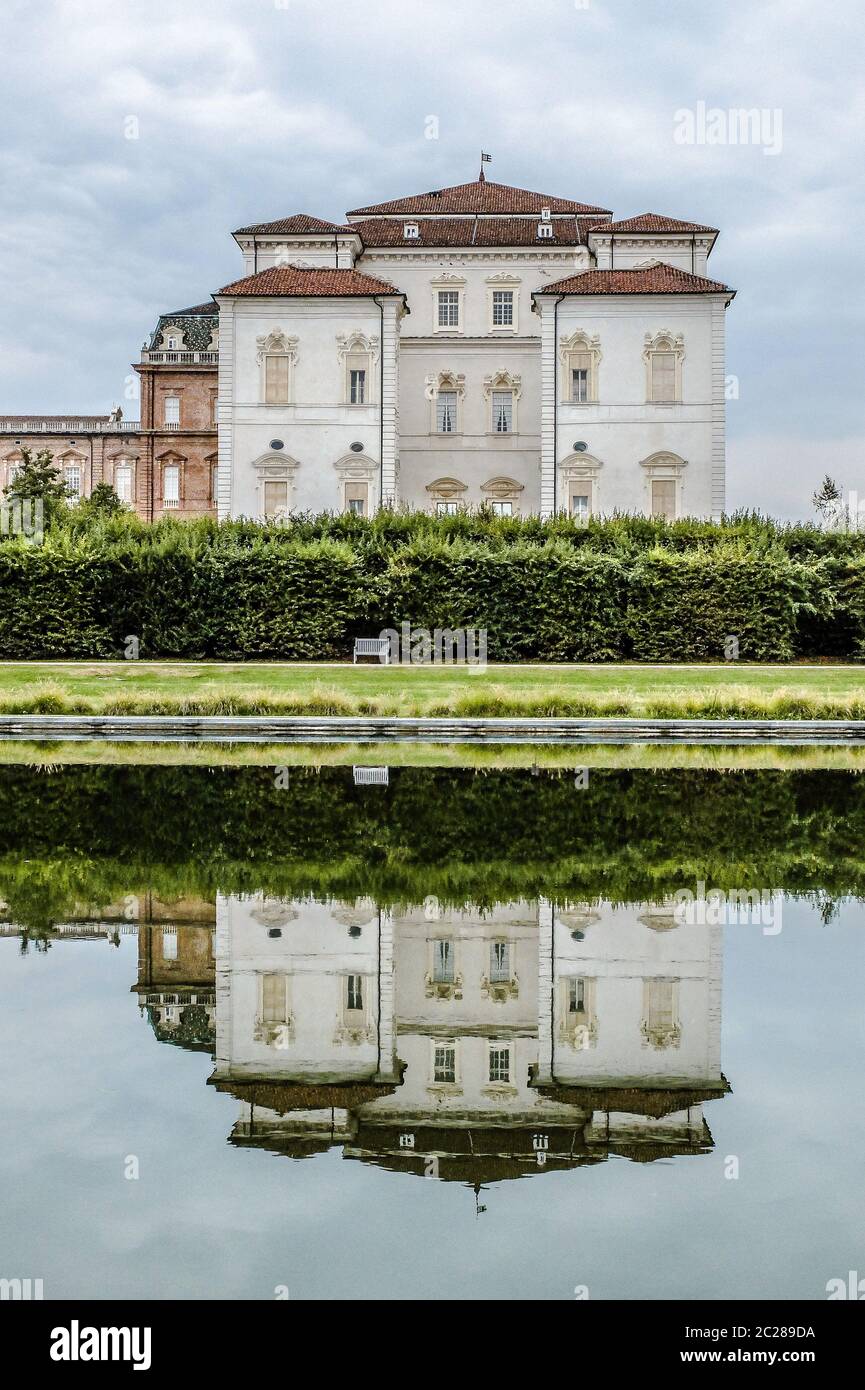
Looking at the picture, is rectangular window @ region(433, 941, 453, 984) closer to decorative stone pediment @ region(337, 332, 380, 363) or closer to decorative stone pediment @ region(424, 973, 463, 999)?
decorative stone pediment @ region(424, 973, 463, 999)

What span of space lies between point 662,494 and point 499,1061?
46.3 meters

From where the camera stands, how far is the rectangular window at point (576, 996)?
674 centimetres

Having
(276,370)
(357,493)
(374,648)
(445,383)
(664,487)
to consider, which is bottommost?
(374,648)

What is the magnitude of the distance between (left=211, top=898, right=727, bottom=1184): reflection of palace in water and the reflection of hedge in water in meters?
1.05

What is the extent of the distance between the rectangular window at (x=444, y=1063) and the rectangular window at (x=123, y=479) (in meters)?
93.7

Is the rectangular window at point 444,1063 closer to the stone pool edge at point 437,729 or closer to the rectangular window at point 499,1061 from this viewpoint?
the rectangular window at point 499,1061

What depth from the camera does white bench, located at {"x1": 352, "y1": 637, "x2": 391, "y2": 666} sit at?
35594 mm

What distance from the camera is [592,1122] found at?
5.20 meters

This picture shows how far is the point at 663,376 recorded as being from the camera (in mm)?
50312

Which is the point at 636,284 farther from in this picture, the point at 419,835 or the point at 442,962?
the point at 442,962

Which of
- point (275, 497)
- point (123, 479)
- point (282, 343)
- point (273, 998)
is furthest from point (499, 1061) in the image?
point (123, 479)

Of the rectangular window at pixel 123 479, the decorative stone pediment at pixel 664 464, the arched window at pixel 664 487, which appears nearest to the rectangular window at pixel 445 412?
the decorative stone pediment at pixel 664 464
